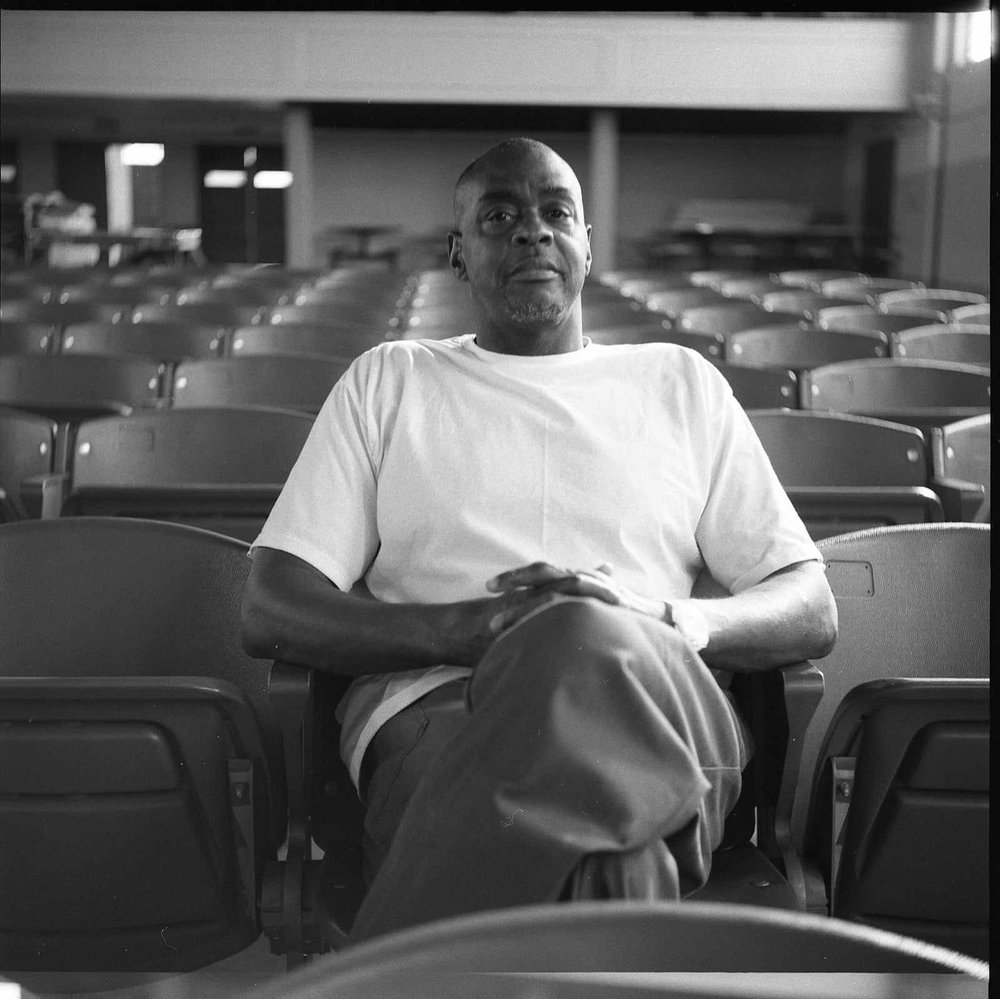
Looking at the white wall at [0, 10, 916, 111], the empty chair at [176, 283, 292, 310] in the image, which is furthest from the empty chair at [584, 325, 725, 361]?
the white wall at [0, 10, 916, 111]

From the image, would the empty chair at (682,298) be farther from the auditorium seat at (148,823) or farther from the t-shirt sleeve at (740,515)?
the auditorium seat at (148,823)

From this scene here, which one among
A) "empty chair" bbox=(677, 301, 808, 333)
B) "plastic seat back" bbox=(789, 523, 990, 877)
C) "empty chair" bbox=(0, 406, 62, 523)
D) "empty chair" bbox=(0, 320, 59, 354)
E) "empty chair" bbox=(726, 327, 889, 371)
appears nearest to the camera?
"plastic seat back" bbox=(789, 523, 990, 877)

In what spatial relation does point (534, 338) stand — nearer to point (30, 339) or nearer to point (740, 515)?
point (740, 515)

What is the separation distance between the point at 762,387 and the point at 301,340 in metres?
1.70

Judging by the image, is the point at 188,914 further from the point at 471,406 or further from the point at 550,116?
the point at 550,116

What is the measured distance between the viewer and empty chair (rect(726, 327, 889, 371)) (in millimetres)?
4156

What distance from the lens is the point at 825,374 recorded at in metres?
3.20

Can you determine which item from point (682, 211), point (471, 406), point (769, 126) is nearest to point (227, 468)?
point (471, 406)

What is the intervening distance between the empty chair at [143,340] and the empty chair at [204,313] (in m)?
0.72

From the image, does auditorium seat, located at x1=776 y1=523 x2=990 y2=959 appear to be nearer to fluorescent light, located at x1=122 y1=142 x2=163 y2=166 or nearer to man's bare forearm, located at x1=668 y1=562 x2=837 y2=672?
man's bare forearm, located at x1=668 y1=562 x2=837 y2=672

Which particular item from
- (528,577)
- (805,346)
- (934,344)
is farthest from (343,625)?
(934,344)

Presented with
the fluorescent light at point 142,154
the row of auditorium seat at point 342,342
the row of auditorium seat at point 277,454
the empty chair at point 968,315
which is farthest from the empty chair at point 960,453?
the fluorescent light at point 142,154

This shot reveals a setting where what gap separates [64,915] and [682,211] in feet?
47.4

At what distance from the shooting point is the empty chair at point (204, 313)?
16.7 ft
